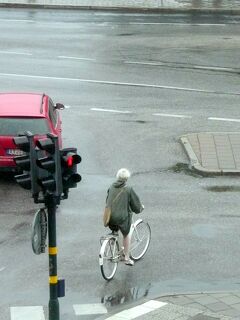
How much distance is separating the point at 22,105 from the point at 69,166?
877cm

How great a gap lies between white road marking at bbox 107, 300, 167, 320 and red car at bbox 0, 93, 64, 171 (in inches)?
247

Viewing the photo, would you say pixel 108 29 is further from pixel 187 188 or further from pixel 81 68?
pixel 187 188

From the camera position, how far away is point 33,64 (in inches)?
1200

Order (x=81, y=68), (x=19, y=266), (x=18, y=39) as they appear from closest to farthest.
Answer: (x=19, y=266)
(x=81, y=68)
(x=18, y=39)

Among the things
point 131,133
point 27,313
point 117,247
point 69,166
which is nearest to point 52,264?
point 69,166

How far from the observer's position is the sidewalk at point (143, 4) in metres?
40.8

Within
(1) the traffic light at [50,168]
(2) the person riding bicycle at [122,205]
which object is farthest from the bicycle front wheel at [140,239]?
(1) the traffic light at [50,168]

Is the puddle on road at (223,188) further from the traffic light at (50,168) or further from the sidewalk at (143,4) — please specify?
the sidewalk at (143,4)

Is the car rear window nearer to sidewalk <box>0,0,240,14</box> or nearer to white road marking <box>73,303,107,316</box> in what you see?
white road marking <box>73,303,107,316</box>

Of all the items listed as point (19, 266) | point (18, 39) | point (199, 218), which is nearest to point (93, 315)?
point (19, 266)

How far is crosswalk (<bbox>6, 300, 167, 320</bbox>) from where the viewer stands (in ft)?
43.2

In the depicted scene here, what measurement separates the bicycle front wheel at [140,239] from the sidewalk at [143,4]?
85.9ft

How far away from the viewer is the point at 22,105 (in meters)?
20.2

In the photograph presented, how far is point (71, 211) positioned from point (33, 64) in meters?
13.6
